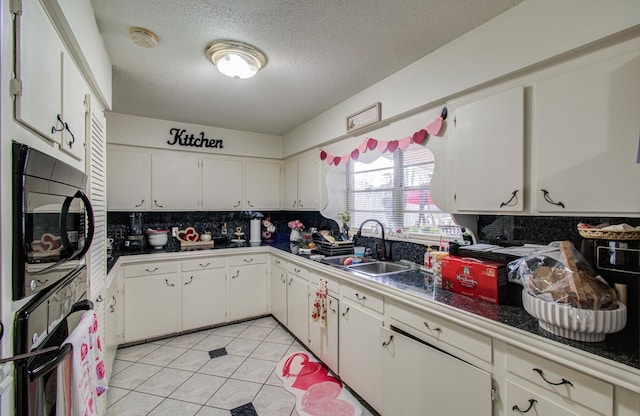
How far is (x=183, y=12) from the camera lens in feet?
5.06

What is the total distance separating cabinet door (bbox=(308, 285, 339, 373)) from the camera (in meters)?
2.29

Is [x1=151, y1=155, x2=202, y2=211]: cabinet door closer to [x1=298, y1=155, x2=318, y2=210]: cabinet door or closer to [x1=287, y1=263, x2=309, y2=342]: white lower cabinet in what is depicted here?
[x1=298, y1=155, x2=318, y2=210]: cabinet door

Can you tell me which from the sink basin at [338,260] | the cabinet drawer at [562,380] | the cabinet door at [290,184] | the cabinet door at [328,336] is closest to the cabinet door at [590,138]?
the cabinet drawer at [562,380]

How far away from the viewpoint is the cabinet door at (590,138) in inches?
44.2

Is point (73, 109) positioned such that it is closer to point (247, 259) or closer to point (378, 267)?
point (378, 267)

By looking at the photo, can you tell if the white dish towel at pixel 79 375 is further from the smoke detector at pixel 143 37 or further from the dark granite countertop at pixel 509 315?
the smoke detector at pixel 143 37

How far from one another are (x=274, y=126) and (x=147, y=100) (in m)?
1.38

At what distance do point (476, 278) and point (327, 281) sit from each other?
1.20 metres

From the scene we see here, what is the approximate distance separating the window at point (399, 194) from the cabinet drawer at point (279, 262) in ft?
2.87

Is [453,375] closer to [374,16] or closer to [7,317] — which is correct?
[7,317]

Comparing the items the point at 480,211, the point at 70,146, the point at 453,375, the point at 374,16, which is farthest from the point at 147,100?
the point at 453,375

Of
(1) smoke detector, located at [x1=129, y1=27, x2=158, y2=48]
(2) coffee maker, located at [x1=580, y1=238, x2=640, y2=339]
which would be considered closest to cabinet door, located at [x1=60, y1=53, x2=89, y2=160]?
(1) smoke detector, located at [x1=129, y1=27, x2=158, y2=48]

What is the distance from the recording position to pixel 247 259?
11.4ft

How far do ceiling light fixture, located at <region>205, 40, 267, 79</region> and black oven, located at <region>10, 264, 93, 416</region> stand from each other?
1521 millimetres
